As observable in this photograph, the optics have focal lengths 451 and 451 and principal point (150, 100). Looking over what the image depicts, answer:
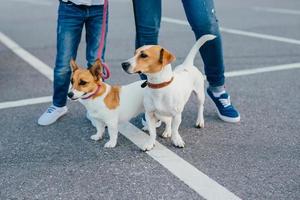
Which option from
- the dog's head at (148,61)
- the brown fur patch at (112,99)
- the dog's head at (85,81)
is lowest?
the brown fur patch at (112,99)

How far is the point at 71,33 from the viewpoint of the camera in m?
3.57

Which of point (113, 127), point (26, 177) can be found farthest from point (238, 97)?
point (26, 177)

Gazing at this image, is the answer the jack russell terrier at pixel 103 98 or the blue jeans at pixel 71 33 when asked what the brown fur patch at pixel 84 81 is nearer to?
the jack russell terrier at pixel 103 98

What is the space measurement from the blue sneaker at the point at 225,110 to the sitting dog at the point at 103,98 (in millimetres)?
750

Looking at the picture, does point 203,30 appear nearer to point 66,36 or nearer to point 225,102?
point 225,102

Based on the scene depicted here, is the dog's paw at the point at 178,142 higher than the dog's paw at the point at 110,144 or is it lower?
higher

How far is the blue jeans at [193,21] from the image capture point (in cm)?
336

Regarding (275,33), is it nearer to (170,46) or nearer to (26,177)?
(170,46)

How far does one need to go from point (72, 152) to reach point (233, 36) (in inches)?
191

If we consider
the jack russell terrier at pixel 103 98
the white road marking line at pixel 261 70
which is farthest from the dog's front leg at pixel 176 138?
the white road marking line at pixel 261 70

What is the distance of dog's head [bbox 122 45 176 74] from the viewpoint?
2.85 meters

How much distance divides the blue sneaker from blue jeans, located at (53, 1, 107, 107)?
1.10 meters

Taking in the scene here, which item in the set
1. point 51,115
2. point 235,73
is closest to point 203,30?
point 51,115

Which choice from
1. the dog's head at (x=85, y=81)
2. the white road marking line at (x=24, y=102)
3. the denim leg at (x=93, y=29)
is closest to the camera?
the dog's head at (x=85, y=81)
